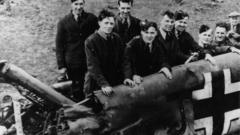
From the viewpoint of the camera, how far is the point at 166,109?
195 inches

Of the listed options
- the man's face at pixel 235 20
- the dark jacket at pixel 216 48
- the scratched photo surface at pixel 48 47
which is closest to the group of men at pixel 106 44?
the dark jacket at pixel 216 48

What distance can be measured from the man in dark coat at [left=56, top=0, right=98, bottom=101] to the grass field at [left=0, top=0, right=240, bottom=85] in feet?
7.02

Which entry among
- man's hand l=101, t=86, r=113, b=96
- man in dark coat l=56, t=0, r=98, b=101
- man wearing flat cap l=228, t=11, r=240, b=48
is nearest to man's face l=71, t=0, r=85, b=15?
man in dark coat l=56, t=0, r=98, b=101

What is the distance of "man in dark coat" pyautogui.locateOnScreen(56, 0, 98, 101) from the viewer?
5777 mm

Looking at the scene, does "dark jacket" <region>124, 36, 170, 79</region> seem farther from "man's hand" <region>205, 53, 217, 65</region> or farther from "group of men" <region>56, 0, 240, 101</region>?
"man's hand" <region>205, 53, 217, 65</region>

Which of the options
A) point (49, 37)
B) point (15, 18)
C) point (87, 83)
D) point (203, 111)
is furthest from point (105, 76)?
point (15, 18)

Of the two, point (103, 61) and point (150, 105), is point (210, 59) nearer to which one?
point (150, 105)

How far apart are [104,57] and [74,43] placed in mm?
1022

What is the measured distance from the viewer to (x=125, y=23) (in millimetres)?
5711

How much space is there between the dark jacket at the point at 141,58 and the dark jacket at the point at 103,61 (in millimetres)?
181

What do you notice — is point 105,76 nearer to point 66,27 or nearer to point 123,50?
point 123,50

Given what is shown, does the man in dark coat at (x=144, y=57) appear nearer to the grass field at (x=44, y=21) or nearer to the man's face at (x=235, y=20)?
the man's face at (x=235, y=20)

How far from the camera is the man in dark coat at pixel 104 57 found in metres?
4.78

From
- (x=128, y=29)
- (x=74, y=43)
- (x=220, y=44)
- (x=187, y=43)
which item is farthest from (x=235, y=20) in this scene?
(x=74, y=43)
